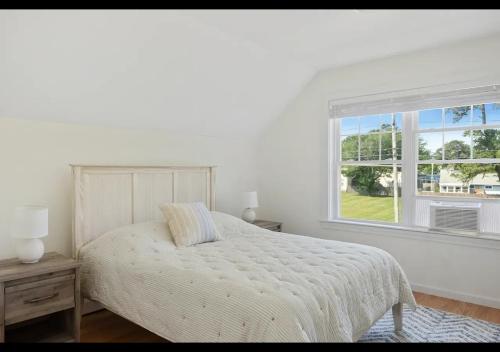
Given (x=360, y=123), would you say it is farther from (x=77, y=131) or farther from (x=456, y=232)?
(x=77, y=131)

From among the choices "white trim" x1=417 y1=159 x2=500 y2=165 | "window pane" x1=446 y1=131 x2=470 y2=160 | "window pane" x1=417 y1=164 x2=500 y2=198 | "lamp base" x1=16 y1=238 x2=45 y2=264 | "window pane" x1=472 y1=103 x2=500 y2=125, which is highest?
"window pane" x1=472 y1=103 x2=500 y2=125

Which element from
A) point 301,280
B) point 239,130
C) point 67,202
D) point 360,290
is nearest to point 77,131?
point 67,202

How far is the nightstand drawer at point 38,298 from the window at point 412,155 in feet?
9.25

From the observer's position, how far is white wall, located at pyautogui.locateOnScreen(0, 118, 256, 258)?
8.45 ft

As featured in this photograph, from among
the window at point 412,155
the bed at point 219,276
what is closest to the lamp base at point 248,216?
the bed at point 219,276

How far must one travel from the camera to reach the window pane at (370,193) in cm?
378

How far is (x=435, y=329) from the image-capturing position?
2.66 metres

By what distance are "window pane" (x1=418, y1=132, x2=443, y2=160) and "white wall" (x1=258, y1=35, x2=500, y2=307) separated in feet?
1.55

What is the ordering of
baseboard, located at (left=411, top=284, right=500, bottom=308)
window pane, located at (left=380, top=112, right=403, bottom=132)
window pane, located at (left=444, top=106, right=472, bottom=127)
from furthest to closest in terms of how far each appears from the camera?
window pane, located at (left=380, top=112, right=403, bottom=132) < window pane, located at (left=444, top=106, right=472, bottom=127) < baseboard, located at (left=411, top=284, right=500, bottom=308)

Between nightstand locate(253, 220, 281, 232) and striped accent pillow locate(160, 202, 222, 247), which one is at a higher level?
striped accent pillow locate(160, 202, 222, 247)

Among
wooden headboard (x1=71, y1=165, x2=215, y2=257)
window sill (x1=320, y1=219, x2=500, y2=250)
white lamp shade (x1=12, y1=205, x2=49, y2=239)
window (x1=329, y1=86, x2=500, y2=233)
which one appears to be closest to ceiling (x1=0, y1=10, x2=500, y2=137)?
wooden headboard (x1=71, y1=165, x2=215, y2=257)

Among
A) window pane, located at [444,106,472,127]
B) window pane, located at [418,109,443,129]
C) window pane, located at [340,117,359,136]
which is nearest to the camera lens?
window pane, located at [444,106,472,127]

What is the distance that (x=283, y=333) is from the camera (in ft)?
5.23

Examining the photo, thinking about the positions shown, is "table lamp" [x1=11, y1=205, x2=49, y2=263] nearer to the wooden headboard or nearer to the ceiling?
the wooden headboard
